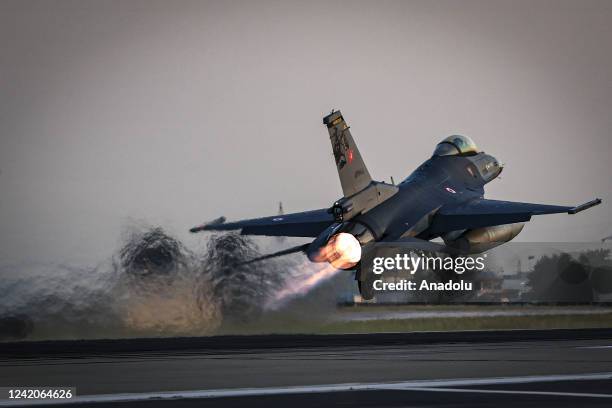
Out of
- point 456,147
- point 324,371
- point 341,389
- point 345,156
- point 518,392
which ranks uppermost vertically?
point 456,147

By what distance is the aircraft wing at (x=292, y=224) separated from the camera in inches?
2029

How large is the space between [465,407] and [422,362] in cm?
967

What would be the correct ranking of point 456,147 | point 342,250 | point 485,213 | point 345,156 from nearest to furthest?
point 342,250 → point 345,156 → point 485,213 → point 456,147

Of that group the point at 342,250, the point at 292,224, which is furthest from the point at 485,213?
the point at 342,250

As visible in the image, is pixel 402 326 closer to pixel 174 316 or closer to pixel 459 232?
pixel 459 232

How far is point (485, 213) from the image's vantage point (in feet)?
170

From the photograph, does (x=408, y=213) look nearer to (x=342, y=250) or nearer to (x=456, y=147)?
(x=342, y=250)

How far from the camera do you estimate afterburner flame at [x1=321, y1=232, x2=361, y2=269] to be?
44875 mm

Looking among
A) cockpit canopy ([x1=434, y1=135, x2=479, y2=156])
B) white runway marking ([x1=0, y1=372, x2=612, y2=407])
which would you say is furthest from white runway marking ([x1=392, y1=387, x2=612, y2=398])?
cockpit canopy ([x1=434, y1=135, x2=479, y2=156])

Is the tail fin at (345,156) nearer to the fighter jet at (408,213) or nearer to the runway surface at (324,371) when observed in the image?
the fighter jet at (408,213)

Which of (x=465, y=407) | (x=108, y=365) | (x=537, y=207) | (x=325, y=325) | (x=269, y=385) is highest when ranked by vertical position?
(x=537, y=207)

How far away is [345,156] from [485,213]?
9.09 meters

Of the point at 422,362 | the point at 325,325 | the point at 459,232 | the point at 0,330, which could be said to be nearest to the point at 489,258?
the point at 459,232

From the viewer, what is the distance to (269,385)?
818 inches
